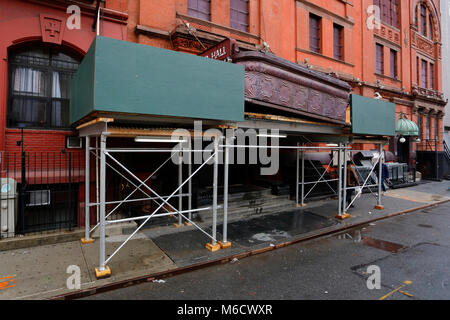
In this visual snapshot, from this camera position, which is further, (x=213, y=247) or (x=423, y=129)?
(x=423, y=129)

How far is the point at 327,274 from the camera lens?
5477 millimetres

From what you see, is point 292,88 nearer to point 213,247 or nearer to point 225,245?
point 225,245

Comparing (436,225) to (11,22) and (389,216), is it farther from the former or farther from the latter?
(11,22)

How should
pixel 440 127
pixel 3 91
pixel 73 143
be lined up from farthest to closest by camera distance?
pixel 440 127, pixel 73 143, pixel 3 91

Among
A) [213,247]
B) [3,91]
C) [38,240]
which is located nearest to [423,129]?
[213,247]

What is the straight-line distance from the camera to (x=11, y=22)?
7242 millimetres

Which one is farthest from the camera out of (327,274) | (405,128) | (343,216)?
(405,128)

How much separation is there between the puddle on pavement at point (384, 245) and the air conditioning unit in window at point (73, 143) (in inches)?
342

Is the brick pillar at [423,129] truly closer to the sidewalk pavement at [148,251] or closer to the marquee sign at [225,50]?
the sidewalk pavement at [148,251]

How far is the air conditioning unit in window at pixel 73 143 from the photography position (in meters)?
8.08

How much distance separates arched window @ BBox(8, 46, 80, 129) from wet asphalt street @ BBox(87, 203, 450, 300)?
5.79 metres

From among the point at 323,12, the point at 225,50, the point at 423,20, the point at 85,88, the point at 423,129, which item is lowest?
the point at 85,88

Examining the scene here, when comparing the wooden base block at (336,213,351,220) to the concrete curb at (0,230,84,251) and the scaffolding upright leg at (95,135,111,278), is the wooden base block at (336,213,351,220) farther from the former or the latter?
the concrete curb at (0,230,84,251)

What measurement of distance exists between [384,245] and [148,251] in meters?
6.15
